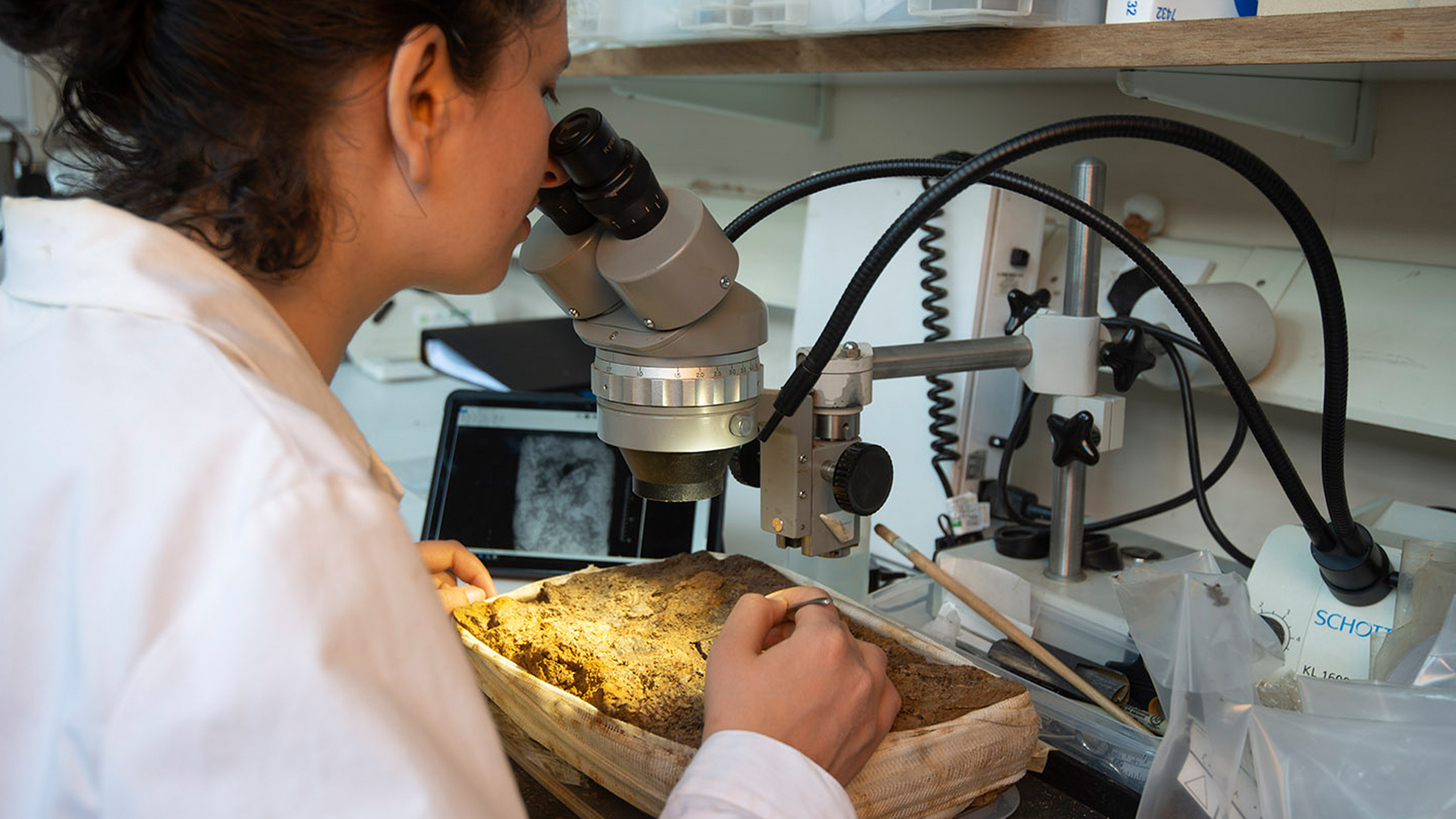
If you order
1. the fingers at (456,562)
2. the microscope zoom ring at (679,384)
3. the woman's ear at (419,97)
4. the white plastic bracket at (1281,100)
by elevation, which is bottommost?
the fingers at (456,562)

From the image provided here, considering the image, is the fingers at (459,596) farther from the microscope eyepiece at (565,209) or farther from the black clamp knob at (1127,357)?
the black clamp knob at (1127,357)

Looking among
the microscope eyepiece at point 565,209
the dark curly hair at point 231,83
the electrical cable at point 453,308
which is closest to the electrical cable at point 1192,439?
the microscope eyepiece at point 565,209

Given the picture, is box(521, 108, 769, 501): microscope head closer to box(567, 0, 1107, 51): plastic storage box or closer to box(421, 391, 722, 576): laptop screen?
box(567, 0, 1107, 51): plastic storage box

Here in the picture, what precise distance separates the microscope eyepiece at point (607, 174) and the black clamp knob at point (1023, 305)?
0.58 metres

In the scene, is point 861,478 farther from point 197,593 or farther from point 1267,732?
point 197,593

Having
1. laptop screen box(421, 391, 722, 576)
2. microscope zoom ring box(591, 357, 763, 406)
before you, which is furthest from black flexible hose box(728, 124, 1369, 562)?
laptop screen box(421, 391, 722, 576)

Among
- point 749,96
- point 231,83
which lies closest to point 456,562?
point 231,83

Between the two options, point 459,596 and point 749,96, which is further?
point 749,96

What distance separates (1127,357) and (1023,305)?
15 centimetres

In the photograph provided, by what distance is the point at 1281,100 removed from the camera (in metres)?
1.04

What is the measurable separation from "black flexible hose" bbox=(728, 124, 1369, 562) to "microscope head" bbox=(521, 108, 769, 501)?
0.06 meters

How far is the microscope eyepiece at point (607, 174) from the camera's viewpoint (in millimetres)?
711

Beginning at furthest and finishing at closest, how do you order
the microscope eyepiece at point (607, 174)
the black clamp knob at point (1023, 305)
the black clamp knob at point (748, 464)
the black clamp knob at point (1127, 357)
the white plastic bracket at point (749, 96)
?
the white plastic bracket at point (749, 96) < the black clamp knob at point (1023, 305) < the black clamp knob at point (1127, 357) < the black clamp knob at point (748, 464) < the microscope eyepiece at point (607, 174)

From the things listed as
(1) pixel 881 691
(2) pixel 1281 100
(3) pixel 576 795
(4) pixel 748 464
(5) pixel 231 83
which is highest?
(2) pixel 1281 100
